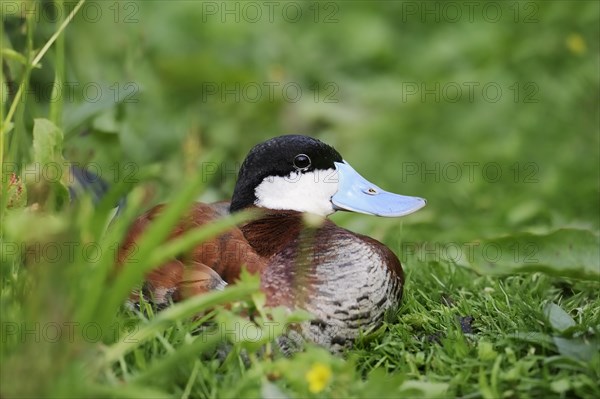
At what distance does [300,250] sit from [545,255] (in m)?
0.81

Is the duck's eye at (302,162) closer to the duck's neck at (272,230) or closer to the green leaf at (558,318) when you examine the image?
the duck's neck at (272,230)

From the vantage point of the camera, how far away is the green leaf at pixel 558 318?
7.23ft

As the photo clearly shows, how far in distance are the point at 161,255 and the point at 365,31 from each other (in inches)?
161

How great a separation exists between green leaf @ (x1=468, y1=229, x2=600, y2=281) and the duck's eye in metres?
0.62

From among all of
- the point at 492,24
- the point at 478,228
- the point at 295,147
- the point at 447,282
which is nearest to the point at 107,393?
the point at 295,147

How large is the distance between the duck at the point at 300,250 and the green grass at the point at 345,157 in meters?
0.08

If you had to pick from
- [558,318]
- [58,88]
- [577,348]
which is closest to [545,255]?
[558,318]

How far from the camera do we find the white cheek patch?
99.3 inches

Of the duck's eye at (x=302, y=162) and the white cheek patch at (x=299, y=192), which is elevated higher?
the duck's eye at (x=302, y=162)

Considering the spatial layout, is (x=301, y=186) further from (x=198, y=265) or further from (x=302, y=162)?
(x=198, y=265)

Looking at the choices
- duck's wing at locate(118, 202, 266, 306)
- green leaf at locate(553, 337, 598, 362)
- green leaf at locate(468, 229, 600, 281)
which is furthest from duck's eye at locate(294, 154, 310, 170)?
green leaf at locate(553, 337, 598, 362)

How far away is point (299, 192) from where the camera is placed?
2533mm

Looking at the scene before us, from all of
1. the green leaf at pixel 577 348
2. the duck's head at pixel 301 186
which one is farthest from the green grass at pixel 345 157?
the duck's head at pixel 301 186

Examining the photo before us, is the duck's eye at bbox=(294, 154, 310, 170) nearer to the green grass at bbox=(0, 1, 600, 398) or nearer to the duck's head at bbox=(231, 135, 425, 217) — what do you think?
the duck's head at bbox=(231, 135, 425, 217)
